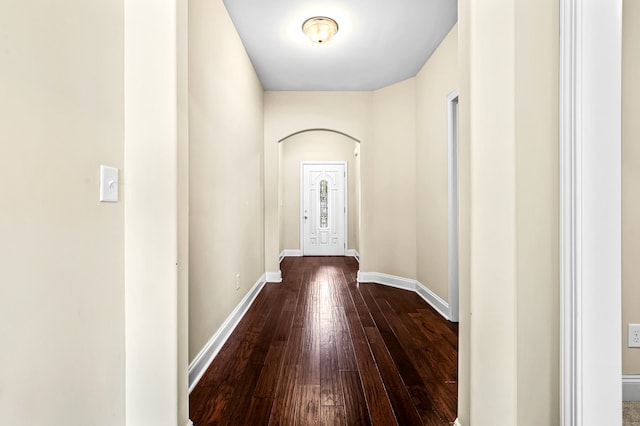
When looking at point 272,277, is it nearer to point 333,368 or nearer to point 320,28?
point 333,368

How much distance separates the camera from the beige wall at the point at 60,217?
0.72 metres

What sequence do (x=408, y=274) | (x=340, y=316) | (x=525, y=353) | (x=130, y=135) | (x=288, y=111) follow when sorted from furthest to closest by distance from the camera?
(x=288, y=111)
(x=408, y=274)
(x=340, y=316)
(x=130, y=135)
(x=525, y=353)

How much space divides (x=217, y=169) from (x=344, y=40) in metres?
1.86

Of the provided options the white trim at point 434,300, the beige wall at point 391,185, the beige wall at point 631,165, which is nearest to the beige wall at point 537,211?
the beige wall at point 631,165

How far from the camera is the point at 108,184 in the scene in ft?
3.34

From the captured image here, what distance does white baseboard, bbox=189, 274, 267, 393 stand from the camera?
172 centimetres

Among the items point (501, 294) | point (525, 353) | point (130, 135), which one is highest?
point (130, 135)

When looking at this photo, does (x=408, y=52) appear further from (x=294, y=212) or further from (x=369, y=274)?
(x=294, y=212)

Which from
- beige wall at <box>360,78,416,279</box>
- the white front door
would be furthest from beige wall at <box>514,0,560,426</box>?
the white front door

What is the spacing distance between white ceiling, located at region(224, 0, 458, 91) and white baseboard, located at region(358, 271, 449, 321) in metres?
2.63

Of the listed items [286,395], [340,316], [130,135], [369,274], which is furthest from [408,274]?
[130,135]

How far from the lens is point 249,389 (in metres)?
1.63

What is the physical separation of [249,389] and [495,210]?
5.13ft

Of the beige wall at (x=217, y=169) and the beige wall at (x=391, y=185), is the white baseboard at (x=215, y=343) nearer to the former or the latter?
the beige wall at (x=217, y=169)
